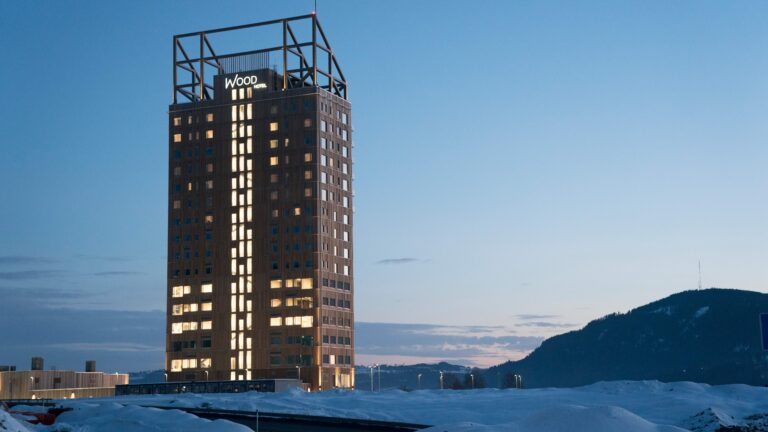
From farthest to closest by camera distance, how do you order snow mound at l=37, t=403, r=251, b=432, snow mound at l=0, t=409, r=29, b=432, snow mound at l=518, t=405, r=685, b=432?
snow mound at l=37, t=403, r=251, b=432 < snow mound at l=518, t=405, r=685, b=432 < snow mound at l=0, t=409, r=29, b=432

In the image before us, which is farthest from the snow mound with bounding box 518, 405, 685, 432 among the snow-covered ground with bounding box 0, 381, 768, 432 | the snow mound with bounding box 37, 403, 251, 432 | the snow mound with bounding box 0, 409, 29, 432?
the snow mound with bounding box 0, 409, 29, 432

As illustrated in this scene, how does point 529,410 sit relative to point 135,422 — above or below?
below

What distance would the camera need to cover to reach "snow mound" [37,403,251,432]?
6406cm

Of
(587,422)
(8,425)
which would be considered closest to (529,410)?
(587,422)

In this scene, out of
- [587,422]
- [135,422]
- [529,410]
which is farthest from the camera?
[529,410]

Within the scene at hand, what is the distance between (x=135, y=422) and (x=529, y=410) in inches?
1568

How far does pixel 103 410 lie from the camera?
3078 inches

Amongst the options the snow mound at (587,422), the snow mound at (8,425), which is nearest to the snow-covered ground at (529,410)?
the snow mound at (587,422)

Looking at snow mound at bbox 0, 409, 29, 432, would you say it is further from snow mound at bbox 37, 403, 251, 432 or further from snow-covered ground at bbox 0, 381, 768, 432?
snow-covered ground at bbox 0, 381, 768, 432

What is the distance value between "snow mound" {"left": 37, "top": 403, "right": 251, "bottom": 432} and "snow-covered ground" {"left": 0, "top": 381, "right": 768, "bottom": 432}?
63 mm

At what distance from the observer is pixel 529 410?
93.6m

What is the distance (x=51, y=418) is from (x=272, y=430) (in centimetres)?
1576

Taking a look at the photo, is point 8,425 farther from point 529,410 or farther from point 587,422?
point 529,410

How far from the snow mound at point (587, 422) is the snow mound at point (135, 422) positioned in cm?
1763
